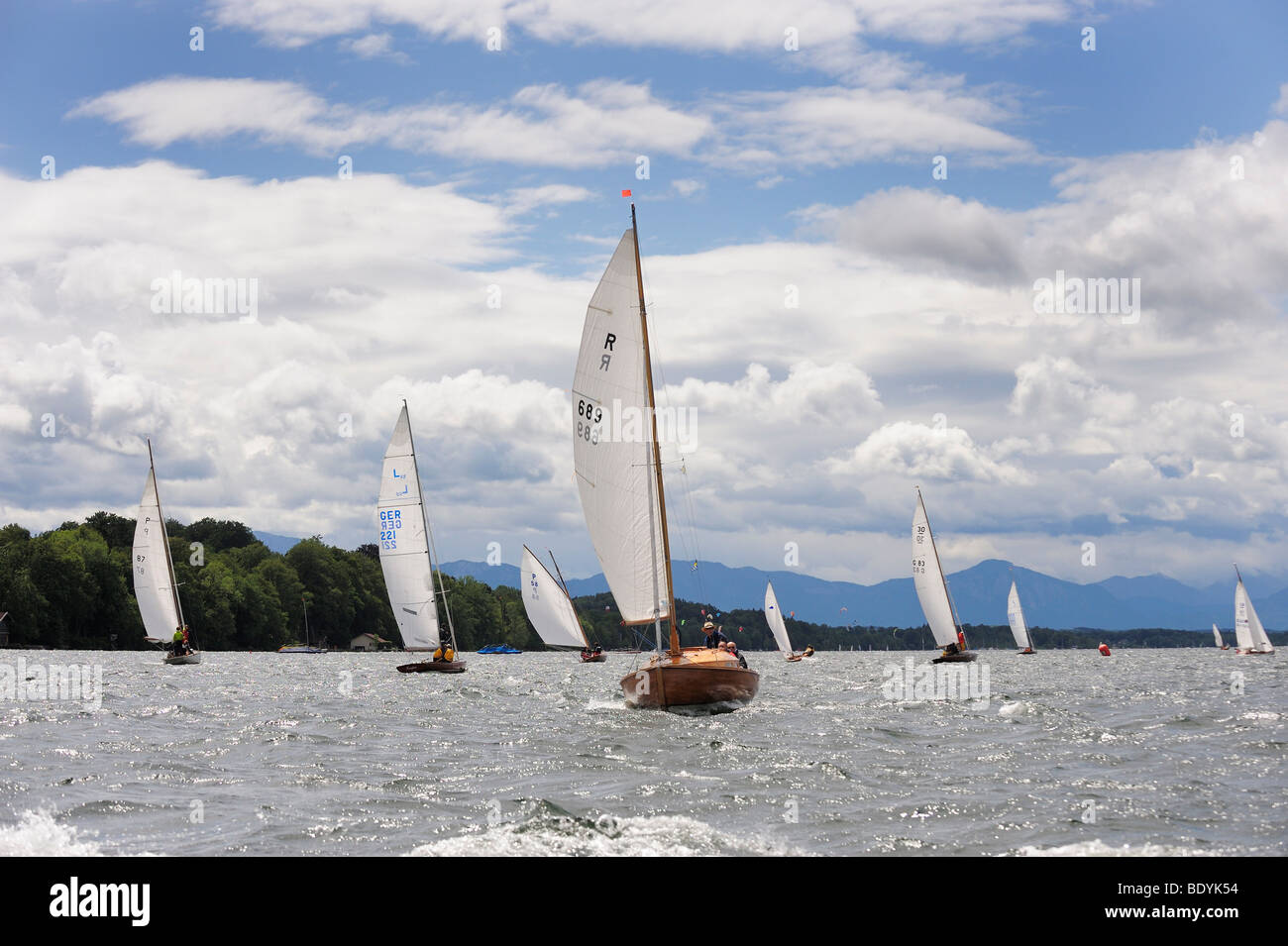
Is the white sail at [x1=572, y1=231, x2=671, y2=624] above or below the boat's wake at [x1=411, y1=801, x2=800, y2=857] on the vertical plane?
above

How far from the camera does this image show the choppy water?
13641 mm

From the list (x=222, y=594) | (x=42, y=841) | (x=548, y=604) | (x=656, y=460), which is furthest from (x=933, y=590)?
(x=222, y=594)

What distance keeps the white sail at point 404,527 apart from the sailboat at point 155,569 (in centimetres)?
1808

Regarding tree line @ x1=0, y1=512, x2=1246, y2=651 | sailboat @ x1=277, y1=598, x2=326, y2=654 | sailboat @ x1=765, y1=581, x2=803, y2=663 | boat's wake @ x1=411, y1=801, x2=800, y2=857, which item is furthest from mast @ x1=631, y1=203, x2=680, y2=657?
sailboat @ x1=277, y1=598, x2=326, y2=654

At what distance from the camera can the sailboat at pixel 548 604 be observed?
81375 millimetres

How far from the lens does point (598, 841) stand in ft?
43.5

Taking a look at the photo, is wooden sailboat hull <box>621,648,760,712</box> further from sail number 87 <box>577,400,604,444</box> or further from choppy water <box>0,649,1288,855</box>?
sail number 87 <box>577,400,604,444</box>

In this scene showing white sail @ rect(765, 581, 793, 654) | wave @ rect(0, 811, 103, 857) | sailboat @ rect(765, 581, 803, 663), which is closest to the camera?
wave @ rect(0, 811, 103, 857)

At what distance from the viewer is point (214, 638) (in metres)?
123

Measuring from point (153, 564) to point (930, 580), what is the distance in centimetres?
4740

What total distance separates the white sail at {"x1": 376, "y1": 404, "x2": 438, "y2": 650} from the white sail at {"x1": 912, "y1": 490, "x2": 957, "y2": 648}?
31256 millimetres

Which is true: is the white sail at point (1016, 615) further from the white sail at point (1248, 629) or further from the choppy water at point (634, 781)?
the choppy water at point (634, 781)
